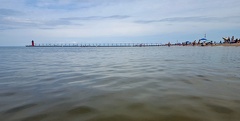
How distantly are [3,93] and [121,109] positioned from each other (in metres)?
4.56

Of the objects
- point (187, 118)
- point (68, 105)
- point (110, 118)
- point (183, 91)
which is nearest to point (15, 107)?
point (68, 105)

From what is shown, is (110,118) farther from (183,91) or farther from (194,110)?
(183,91)

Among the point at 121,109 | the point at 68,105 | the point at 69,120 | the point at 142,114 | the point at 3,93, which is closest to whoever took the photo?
the point at 69,120

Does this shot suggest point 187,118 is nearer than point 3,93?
Yes

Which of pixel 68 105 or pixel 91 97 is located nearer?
pixel 68 105

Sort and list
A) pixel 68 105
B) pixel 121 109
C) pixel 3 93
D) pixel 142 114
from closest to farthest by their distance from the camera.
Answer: pixel 142 114 → pixel 121 109 → pixel 68 105 → pixel 3 93

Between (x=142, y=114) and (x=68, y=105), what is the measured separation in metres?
2.12

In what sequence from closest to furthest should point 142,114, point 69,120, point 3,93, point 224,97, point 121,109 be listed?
point 69,120
point 142,114
point 121,109
point 224,97
point 3,93

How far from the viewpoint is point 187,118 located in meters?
4.66

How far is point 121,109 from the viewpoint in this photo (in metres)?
5.29

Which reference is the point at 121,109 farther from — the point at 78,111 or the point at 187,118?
the point at 187,118

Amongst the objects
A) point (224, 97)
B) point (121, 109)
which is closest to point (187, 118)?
point (121, 109)

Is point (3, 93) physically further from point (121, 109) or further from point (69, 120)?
point (121, 109)

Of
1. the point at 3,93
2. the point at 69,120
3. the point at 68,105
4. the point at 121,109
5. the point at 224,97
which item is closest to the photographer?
the point at 69,120
